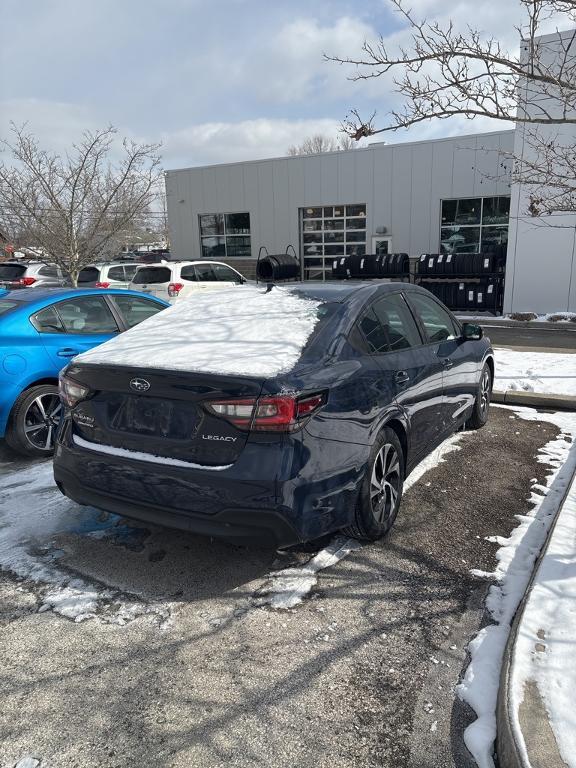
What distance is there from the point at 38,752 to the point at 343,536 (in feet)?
6.80

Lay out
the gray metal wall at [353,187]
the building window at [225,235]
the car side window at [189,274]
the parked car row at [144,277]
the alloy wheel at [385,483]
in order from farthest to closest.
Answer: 1. the building window at [225,235]
2. the gray metal wall at [353,187]
3. the car side window at [189,274]
4. the parked car row at [144,277]
5. the alloy wheel at [385,483]

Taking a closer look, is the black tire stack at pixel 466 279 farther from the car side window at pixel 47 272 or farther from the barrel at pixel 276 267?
the car side window at pixel 47 272

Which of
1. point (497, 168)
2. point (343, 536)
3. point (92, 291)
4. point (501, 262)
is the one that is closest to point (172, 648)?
point (343, 536)

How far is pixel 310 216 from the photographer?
72.8 ft

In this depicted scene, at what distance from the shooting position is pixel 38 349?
205 inches

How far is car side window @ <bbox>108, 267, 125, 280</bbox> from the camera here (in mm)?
17403

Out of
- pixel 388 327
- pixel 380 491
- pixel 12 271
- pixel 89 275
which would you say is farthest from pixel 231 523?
pixel 12 271

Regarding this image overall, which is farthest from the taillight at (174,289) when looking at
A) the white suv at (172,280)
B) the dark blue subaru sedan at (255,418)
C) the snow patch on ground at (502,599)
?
the snow patch on ground at (502,599)

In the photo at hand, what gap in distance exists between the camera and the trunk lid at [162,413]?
9.48ft

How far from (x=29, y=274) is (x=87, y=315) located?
12764mm

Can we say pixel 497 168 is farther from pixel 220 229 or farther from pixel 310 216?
pixel 220 229

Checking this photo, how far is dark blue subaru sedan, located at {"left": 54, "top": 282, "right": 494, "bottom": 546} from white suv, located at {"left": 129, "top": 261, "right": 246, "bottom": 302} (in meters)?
10.7

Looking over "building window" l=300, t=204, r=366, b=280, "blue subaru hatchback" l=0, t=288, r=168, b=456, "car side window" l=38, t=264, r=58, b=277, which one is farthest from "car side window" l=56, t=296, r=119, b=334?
"building window" l=300, t=204, r=366, b=280

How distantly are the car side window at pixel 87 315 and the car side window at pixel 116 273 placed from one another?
11952 millimetres
